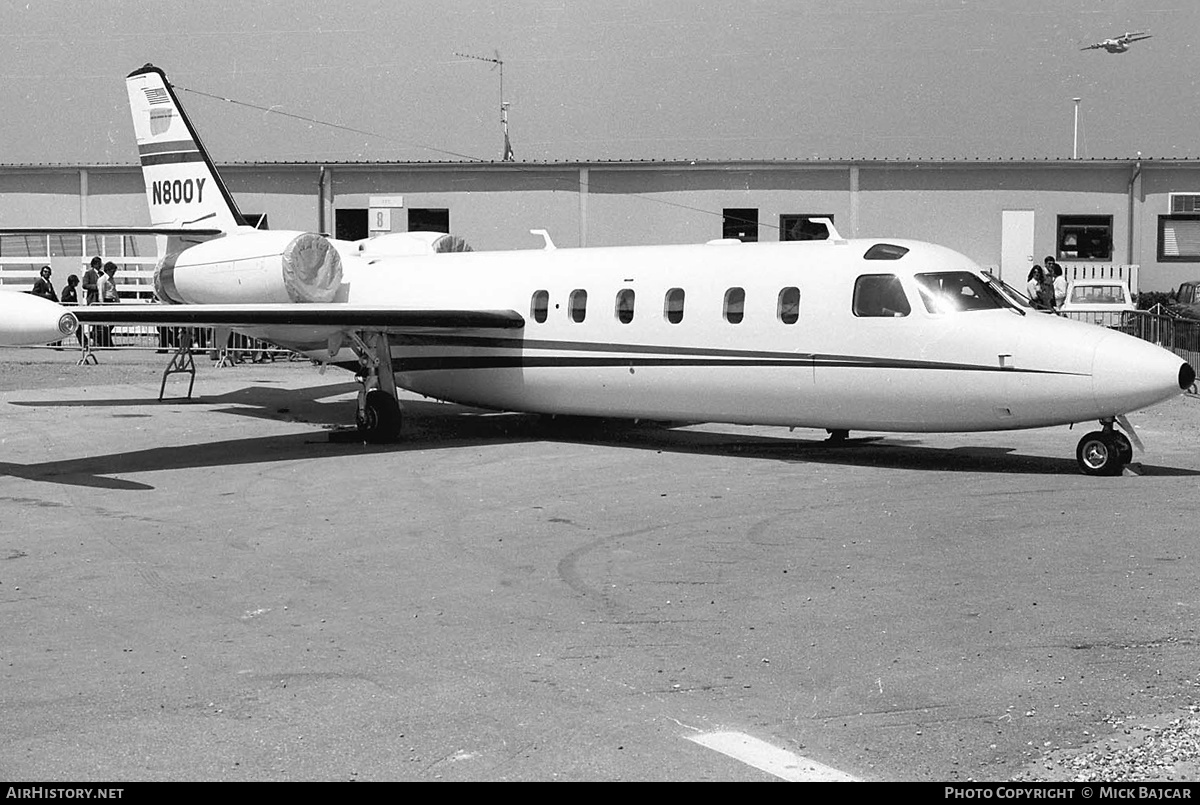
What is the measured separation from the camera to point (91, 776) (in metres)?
5.82

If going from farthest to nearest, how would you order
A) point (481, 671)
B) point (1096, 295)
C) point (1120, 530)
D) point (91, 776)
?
point (1096, 295)
point (1120, 530)
point (481, 671)
point (91, 776)

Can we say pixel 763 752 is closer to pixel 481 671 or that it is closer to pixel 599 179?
pixel 481 671

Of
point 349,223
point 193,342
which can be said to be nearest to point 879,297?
point 193,342

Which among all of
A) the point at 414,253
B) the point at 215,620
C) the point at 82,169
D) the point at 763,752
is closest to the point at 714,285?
the point at 414,253

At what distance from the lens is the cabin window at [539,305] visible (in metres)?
18.2

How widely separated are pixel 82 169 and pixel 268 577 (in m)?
34.3

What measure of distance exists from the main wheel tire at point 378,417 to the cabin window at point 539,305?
6.70ft

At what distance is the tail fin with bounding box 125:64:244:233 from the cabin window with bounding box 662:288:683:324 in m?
7.70

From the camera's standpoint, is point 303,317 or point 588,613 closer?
point 588,613

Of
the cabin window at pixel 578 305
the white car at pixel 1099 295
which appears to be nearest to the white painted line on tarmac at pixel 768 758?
the cabin window at pixel 578 305

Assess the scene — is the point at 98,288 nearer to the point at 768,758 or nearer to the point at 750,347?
the point at 750,347

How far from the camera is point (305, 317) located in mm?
17062

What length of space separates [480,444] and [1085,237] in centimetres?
2513

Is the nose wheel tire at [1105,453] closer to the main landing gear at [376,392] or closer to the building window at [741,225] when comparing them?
the main landing gear at [376,392]
